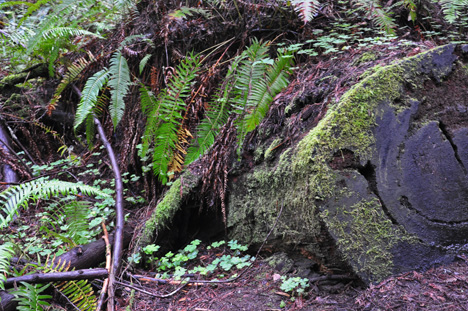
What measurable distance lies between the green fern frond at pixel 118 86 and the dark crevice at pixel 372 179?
243 cm

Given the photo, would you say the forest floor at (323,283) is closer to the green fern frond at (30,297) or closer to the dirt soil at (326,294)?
the dirt soil at (326,294)

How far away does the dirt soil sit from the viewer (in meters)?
1.65

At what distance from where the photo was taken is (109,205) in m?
3.42

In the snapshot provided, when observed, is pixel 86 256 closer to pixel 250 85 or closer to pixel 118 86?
pixel 118 86

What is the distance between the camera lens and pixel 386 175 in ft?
6.41

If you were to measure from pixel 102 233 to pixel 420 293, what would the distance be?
2.68 m

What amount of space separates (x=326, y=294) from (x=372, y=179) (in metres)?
0.76

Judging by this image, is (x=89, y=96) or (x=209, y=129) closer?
(x=209, y=129)

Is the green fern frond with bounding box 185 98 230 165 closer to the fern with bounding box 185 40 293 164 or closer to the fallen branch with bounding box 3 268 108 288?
the fern with bounding box 185 40 293 164

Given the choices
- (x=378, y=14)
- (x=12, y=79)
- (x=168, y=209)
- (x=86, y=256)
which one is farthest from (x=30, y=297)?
(x=12, y=79)

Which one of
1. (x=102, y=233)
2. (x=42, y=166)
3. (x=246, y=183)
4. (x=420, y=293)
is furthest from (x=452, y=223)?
(x=42, y=166)

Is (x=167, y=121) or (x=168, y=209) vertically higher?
(x=167, y=121)

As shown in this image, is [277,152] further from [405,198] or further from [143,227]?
[143,227]

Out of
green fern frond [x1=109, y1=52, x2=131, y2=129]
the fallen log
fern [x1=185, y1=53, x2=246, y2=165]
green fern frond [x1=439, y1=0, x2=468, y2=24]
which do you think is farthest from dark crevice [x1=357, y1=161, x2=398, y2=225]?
green fern frond [x1=109, y1=52, x2=131, y2=129]
